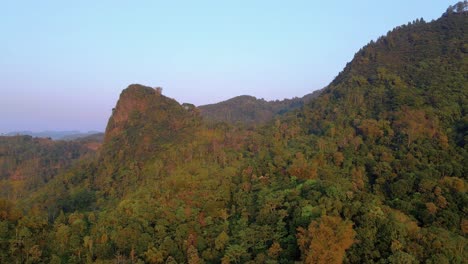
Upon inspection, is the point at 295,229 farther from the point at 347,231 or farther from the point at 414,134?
the point at 414,134

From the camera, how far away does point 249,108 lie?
267ft

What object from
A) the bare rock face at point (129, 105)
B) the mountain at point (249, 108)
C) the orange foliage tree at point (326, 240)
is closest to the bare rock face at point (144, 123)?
the bare rock face at point (129, 105)

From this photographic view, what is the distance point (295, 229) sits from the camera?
67.9ft

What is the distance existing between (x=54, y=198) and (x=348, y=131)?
80.4ft

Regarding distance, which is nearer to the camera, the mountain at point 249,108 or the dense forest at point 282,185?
the dense forest at point 282,185

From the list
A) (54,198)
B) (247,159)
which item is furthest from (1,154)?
(247,159)

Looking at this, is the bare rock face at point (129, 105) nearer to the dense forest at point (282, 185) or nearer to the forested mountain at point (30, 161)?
the dense forest at point (282, 185)

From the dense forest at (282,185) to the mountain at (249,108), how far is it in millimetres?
30809

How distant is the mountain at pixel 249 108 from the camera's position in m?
75.8

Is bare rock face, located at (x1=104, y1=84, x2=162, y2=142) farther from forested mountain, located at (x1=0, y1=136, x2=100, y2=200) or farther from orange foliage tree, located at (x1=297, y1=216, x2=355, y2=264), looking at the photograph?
orange foliage tree, located at (x1=297, y1=216, x2=355, y2=264)

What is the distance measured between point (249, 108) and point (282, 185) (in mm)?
56310

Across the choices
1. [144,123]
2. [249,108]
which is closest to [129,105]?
[144,123]

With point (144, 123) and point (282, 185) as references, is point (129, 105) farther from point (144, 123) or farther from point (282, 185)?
point (282, 185)

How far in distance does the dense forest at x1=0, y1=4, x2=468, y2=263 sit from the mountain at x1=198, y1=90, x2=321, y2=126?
30809 mm
